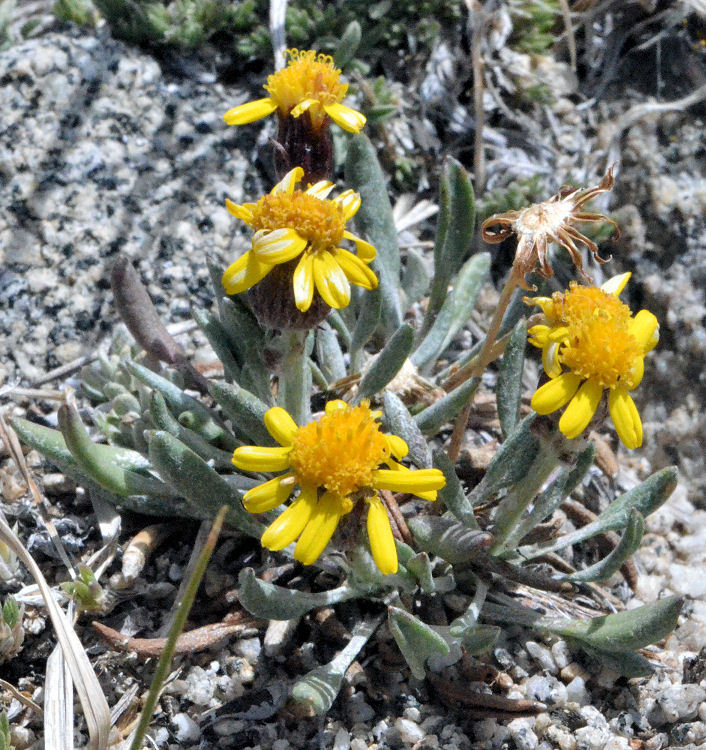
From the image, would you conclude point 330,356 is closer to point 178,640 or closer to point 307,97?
point 307,97

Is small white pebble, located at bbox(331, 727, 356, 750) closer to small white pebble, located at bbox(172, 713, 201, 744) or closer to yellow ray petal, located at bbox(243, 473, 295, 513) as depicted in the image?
small white pebble, located at bbox(172, 713, 201, 744)

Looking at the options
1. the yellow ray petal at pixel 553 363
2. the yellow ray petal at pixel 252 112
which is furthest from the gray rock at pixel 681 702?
the yellow ray petal at pixel 252 112

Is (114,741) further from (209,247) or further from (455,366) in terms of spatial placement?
(209,247)

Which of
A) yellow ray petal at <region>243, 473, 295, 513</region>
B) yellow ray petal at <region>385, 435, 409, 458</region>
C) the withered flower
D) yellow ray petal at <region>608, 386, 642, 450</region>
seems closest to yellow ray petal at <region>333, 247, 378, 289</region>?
the withered flower

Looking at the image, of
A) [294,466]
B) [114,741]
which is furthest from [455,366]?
[114,741]

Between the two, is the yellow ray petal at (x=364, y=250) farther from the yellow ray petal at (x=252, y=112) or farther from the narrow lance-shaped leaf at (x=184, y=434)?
the narrow lance-shaped leaf at (x=184, y=434)

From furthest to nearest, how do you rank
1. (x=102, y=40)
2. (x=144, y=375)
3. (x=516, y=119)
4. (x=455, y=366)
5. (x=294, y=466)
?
(x=516, y=119) < (x=102, y=40) < (x=455, y=366) < (x=144, y=375) < (x=294, y=466)

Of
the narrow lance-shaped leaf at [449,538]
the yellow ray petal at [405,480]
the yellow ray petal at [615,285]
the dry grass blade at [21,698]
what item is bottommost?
the dry grass blade at [21,698]
